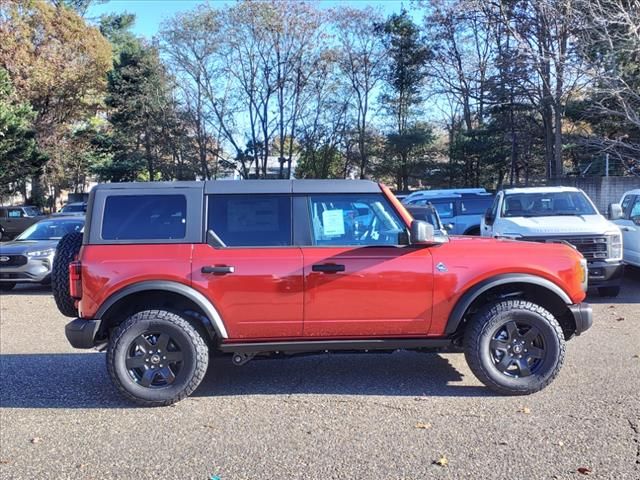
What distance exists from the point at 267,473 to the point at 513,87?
2721 centimetres

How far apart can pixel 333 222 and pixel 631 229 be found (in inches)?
306

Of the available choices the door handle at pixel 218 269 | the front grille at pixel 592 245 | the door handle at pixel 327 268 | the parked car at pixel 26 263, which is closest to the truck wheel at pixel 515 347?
the door handle at pixel 327 268

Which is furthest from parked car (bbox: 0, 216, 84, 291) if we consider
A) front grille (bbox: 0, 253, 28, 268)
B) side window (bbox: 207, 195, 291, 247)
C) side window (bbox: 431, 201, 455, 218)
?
side window (bbox: 431, 201, 455, 218)

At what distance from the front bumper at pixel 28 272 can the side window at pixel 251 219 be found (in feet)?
24.5

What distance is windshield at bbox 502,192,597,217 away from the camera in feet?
33.6

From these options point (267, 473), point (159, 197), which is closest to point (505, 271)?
point (267, 473)

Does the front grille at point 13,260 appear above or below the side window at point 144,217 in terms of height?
below

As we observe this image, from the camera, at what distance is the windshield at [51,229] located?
41.3 feet

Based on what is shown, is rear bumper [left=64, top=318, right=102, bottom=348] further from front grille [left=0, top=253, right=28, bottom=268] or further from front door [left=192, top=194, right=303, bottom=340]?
front grille [left=0, top=253, right=28, bottom=268]

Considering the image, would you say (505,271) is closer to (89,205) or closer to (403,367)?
(403,367)

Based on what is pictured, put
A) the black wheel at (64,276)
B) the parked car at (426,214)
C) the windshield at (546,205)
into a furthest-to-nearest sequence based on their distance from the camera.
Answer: the parked car at (426,214)
the windshield at (546,205)
the black wheel at (64,276)

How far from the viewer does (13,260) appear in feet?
36.6

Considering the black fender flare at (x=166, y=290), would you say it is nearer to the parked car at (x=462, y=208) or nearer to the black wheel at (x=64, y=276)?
the black wheel at (x=64, y=276)

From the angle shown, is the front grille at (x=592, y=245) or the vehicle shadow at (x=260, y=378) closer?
the vehicle shadow at (x=260, y=378)
